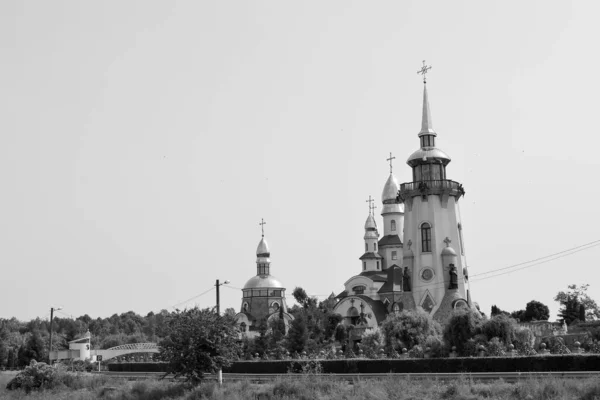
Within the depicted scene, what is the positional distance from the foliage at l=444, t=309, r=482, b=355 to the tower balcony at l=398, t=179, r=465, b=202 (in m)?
25.1

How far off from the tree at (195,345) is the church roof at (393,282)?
153 ft

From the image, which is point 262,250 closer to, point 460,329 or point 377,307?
point 377,307

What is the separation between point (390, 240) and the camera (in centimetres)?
9888

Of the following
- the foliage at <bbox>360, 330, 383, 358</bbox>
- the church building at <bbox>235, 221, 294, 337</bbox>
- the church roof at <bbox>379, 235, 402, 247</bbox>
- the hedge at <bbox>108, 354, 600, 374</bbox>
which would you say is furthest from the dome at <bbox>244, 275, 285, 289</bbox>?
the hedge at <bbox>108, 354, 600, 374</bbox>

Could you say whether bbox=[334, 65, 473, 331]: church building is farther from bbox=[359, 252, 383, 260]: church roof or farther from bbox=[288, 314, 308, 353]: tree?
bbox=[288, 314, 308, 353]: tree

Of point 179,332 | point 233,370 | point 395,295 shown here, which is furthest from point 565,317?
point 179,332

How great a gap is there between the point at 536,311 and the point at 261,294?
49722mm

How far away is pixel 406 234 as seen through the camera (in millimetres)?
80125

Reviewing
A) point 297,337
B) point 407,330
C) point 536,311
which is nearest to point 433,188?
point 407,330

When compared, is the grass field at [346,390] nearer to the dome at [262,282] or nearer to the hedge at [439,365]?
the hedge at [439,365]

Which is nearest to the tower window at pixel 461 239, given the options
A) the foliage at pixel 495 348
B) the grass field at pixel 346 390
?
the foliage at pixel 495 348

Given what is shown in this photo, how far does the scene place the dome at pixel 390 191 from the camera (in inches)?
3944

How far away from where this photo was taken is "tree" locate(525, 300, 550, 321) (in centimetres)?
12845

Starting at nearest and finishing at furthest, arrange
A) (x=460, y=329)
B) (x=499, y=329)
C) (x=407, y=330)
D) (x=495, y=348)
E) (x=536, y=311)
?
1. (x=495, y=348)
2. (x=499, y=329)
3. (x=460, y=329)
4. (x=407, y=330)
5. (x=536, y=311)
